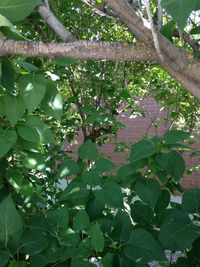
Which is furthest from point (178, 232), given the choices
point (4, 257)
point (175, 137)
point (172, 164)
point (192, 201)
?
point (4, 257)

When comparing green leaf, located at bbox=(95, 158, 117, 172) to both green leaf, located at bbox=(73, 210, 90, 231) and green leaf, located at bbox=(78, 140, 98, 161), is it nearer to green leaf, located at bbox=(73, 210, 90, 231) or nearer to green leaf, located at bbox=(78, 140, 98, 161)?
green leaf, located at bbox=(78, 140, 98, 161)

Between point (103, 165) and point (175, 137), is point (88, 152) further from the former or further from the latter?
point (175, 137)

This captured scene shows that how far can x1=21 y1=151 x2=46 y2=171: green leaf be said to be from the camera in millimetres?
1479

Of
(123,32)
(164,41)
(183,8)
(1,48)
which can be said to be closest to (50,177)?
(1,48)

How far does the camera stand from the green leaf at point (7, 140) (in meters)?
1.33

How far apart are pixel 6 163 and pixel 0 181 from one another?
3.0 inches

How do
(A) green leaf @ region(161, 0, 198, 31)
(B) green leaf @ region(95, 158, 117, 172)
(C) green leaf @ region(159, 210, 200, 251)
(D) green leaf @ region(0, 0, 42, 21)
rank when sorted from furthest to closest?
(B) green leaf @ region(95, 158, 117, 172), (C) green leaf @ region(159, 210, 200, 251), (D) green leaf @ region(0, 0, 42, 21), (A) green leaf @ region(161, 0, 198, 31)

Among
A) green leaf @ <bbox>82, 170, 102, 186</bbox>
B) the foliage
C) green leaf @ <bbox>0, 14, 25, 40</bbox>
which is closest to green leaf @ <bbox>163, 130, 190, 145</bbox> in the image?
the foliage

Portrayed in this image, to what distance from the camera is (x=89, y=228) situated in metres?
1.32

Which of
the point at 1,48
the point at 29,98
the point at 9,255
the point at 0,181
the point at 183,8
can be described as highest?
the point at 183,8

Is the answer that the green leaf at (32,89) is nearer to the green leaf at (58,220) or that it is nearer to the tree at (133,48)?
the tree at (133,48)

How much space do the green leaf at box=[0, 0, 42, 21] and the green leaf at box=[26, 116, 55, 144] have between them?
0.41 m

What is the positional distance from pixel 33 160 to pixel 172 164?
0.52 metres

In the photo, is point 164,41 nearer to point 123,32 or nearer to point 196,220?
point 196,220
